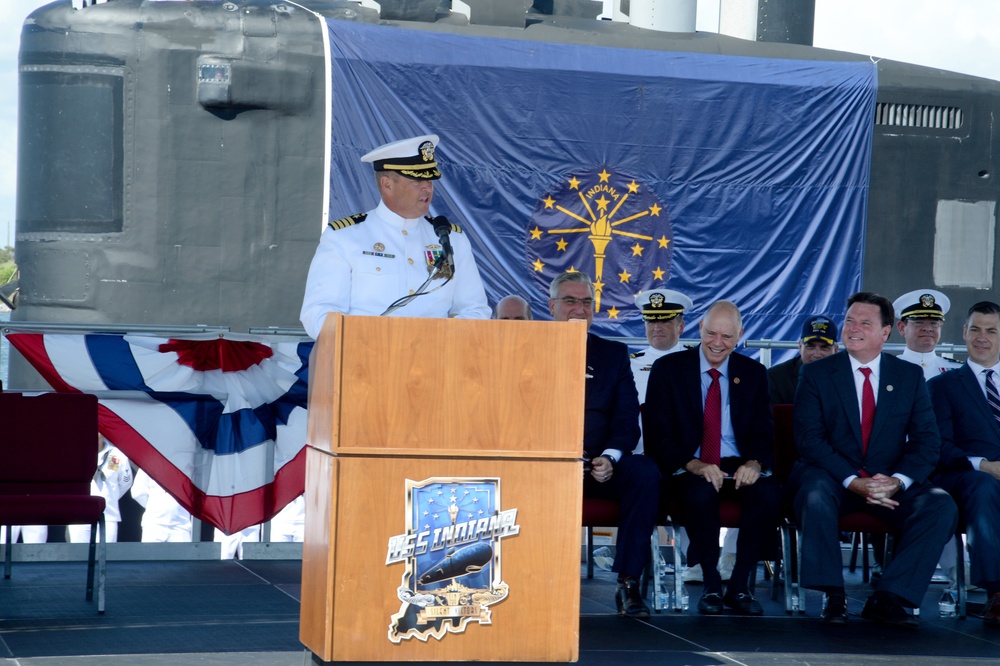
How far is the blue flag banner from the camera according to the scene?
8.98 metres

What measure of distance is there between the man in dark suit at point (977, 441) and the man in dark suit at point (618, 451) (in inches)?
57.7

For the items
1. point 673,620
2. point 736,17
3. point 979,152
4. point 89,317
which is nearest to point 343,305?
point 673,620

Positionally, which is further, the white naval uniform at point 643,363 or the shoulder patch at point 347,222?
the white naval uniform at point 643,363

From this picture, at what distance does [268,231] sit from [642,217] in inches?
121

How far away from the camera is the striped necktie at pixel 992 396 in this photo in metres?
5.93

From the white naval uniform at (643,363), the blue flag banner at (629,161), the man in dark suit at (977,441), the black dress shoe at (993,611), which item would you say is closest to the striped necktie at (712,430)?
the man in dark suit at (977,441)

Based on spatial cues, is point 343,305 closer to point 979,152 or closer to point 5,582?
point 5,582

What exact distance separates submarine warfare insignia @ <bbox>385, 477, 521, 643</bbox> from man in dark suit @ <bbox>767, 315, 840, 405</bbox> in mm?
3833

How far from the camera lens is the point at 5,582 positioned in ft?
18.2

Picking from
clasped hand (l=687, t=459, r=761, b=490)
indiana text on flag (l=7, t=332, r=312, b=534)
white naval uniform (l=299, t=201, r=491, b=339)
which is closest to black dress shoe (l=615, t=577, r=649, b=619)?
clasped hand (l=687, t=459, r=761, b=490)

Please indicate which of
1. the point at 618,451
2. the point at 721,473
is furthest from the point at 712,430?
the point at 618,451

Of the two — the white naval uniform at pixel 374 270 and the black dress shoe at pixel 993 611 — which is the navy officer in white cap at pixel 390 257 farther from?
the black dress shoe at pixel 993 611

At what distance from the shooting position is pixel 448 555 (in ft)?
9.90

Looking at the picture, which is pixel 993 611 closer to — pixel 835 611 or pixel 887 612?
pixel 887 612
